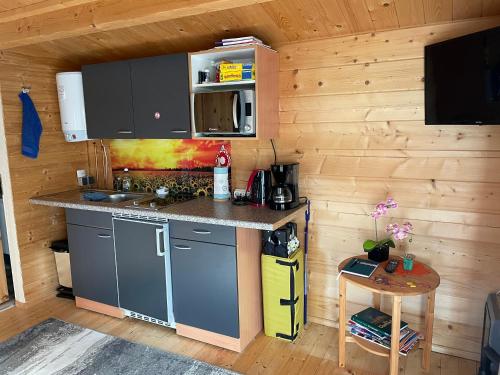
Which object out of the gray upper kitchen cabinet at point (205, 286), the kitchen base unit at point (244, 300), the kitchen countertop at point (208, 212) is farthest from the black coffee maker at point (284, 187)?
the gray upper kitchen cabinet at point (205, 286)

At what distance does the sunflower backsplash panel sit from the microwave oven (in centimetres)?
34

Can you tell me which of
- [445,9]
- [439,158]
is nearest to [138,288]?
[439,158]

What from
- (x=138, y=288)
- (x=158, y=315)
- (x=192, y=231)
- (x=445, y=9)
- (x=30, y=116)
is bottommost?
(x=158, y=315)

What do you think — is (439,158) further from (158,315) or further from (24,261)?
(24,261)

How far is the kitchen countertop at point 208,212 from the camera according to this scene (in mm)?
2301

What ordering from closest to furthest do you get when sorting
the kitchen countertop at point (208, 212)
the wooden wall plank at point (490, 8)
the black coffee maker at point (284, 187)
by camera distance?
the wooden wall plank at point (490, 8) → the kitchen countertop at point (208, 212) → the black coffee maker at point (284, 187)

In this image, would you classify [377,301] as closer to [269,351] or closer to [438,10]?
[269,351]

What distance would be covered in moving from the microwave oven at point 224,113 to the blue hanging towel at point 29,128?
1450mm

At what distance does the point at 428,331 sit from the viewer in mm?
2246

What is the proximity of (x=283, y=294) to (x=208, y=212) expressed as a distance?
75 cm

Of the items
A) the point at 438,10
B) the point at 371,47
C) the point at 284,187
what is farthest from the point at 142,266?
the point at 438,10

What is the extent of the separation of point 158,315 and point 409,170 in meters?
1.98

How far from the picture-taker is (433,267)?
95.3 inches

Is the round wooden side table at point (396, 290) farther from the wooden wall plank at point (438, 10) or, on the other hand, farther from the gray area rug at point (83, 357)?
the wooden wall plank at point (438, 10)
